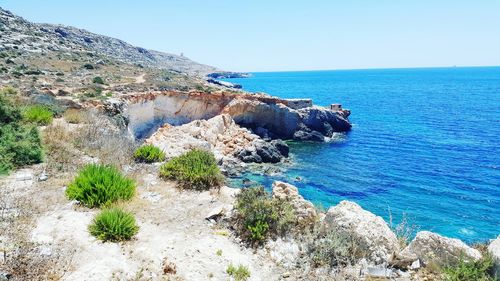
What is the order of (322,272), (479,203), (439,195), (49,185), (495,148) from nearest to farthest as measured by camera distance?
1. (322,272)
2. (49,185)
3. (479,203)
4. (439,195)
5. (495,148)

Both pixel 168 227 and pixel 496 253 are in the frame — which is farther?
pixel 168 227

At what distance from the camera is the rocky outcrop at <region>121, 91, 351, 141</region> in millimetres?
37656

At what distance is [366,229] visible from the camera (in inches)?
298

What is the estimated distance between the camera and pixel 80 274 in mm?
6086

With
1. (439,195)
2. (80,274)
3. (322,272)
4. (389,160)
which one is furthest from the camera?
(389,160)

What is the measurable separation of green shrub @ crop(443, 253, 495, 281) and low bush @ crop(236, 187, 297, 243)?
324 cm

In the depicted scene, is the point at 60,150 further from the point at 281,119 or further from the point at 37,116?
the point at 281,119

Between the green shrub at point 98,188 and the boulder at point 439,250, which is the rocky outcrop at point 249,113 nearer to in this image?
the green shrub at point 98,188

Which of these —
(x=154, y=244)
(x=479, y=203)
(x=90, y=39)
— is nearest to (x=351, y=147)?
(x=479, y=203)

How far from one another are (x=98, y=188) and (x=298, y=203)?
4.75 m

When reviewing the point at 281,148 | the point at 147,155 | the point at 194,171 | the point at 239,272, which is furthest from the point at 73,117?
the point at 281,148

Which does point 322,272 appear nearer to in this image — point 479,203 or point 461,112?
point 479,203

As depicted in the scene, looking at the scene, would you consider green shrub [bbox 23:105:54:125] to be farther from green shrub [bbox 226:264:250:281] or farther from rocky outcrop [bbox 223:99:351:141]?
rocky outcrop [bbox 223:99:351:141]

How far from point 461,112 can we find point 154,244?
6431 centimetres
